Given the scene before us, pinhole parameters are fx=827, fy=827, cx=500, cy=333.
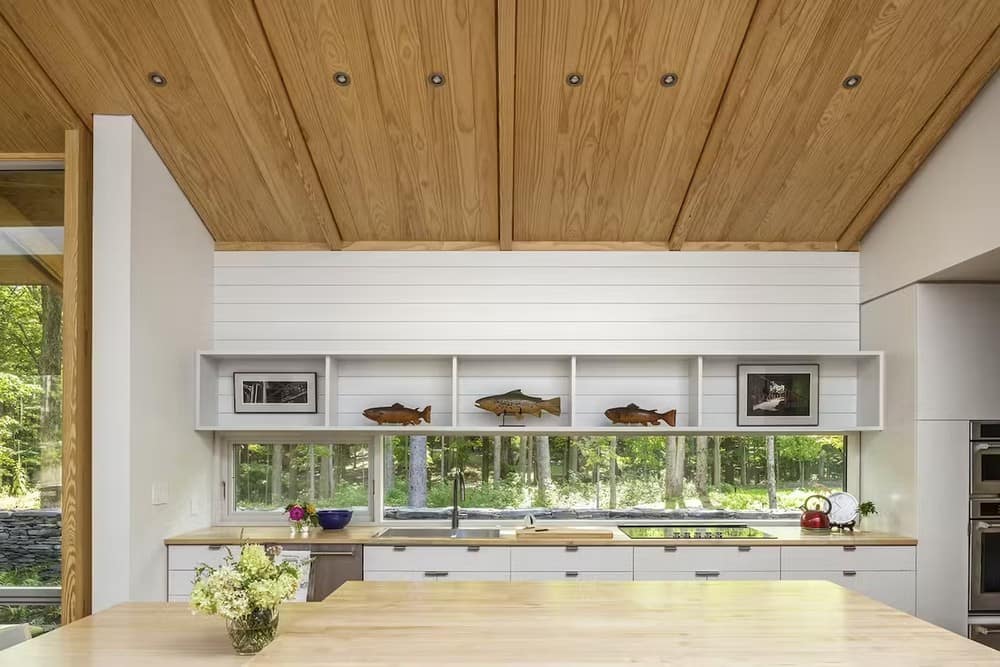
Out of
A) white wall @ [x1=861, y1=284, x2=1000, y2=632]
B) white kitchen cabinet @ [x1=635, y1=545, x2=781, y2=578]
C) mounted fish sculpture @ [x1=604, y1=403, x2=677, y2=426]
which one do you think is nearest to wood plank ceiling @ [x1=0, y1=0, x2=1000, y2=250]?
white wall @ [x1=861, y1=284, x2=1000, y2=632]

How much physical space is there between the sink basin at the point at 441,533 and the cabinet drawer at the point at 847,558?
1.69 meters

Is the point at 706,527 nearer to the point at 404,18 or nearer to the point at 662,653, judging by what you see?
the point at 662,653

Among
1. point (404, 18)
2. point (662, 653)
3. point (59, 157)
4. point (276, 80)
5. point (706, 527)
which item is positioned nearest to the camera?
point (662, 653)

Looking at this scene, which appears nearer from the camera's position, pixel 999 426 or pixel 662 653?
pixel 662 653

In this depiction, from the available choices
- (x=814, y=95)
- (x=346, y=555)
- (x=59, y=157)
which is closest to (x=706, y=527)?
(x=346, y=555)

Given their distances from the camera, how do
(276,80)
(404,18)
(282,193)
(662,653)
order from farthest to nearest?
(282,193), (276,80), (404,18), (662,653)

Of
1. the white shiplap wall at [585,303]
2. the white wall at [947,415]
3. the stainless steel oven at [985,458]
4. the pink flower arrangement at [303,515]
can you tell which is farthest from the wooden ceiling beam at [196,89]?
the stainless steel oven at [985,458]

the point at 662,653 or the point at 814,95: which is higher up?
the point at 814,95

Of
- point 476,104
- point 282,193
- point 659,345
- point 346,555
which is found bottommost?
point 346,555

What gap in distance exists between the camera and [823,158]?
4.56 m

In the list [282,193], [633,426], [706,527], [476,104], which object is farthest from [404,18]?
[706,527]

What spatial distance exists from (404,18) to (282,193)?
63.2 inches

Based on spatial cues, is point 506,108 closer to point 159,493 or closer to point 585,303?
point 585,303

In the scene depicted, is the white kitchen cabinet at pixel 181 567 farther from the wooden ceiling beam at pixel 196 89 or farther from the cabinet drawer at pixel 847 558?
the cabinet drawer at pixel 847 558
